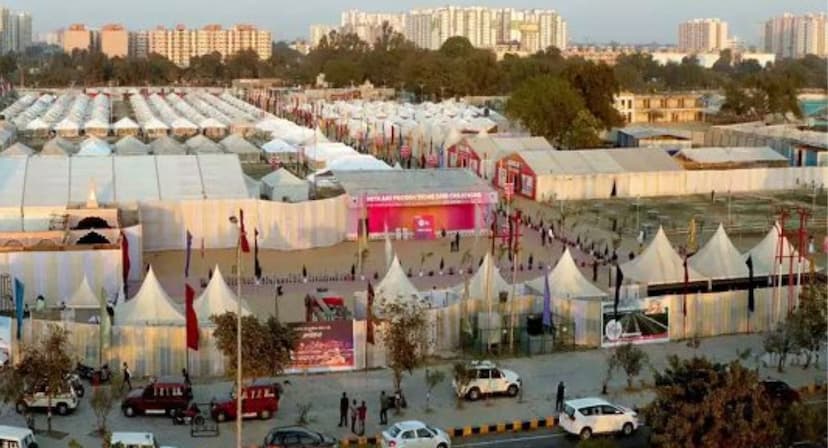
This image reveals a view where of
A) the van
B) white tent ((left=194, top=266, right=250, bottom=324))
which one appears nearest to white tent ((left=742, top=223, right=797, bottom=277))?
white tent ((left=194, top=266, right=250, bottom=324))

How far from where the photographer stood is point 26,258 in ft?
69.4

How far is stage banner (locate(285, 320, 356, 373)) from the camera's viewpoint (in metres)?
16.4

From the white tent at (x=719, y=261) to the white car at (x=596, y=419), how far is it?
8.27 metres

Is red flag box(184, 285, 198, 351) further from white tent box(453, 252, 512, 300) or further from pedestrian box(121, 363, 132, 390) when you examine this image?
white tent box(453, 252, 512, 300)

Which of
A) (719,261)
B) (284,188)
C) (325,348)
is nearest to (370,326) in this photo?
(325,348)

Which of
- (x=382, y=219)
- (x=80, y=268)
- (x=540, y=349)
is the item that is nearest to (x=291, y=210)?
(x=382, y=219)

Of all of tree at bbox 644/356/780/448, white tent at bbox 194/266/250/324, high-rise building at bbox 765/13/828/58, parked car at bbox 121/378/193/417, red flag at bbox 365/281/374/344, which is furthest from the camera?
high-rise building at bbox 765/13/828/58

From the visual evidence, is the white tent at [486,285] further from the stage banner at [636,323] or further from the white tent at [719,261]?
the white tent at [719,261]

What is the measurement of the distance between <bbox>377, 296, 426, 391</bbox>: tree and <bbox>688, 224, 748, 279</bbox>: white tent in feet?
23.8

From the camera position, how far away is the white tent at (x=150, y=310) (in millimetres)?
17141

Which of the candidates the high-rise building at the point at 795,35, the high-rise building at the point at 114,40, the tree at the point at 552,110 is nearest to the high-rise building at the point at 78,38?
the high-rise building at the point at 114,40

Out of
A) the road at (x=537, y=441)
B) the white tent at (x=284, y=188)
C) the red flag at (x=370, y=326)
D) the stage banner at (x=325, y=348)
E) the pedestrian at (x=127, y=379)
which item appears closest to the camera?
the road at (x=537, y=441)

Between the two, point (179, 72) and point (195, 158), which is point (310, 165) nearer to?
point (195, 158)

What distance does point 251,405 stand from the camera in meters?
14.3
